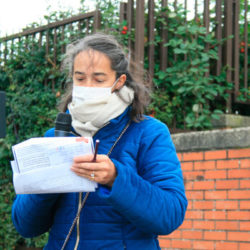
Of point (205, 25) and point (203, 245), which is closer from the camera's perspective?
point (203, 245)

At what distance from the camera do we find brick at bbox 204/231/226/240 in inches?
165

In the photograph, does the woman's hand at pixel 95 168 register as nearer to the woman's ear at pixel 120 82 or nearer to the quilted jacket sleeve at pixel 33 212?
the quilted jacket sleeve at pixel 33 212

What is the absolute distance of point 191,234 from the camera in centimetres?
437

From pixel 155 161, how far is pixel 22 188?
0.52m

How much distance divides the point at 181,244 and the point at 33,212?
2.54 metres

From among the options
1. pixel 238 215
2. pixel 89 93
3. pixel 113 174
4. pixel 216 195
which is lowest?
pixel 238 215

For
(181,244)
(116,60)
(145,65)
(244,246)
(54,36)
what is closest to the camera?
(116,60)

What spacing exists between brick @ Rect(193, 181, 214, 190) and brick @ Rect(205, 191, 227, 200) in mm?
46

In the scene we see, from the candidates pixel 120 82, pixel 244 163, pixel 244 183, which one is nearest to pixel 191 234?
pixel 244 183

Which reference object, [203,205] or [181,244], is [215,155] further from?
[181,244]

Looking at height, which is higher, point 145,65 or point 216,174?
point 145,65

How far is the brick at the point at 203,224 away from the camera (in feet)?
14.0

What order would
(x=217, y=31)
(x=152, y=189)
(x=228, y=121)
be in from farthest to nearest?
(x=217, y=31)
(x=228, y=121)
(x=152, y=189)

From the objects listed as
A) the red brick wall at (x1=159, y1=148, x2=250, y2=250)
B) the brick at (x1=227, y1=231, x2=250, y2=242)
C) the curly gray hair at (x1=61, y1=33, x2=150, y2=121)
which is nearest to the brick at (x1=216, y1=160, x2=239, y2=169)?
the red brick wall at (x1=159, y1=148, x2=250, y2=250)
